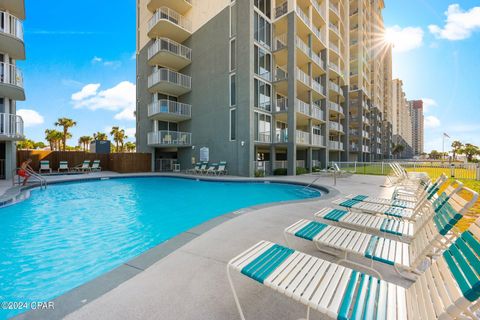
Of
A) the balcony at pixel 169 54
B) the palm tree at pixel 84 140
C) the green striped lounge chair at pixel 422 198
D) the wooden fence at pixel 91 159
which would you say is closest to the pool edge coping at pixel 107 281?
the green striped lounge chair at pixel 422 198

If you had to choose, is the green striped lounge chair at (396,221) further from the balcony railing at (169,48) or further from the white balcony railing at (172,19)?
the white balcony railing at (172,19)

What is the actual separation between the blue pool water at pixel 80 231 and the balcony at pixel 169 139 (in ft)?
30.3

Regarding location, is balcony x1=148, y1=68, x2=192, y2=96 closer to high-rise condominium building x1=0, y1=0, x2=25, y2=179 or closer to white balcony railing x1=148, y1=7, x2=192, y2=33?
white balcony railing x1=148, y1=7, x2=192, y2=33

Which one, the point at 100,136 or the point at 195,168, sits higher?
the point at 100,136

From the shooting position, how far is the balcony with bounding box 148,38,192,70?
18.1 metres

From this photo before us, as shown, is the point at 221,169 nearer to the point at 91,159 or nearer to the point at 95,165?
the point at 95,165

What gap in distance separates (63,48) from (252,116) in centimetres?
2126

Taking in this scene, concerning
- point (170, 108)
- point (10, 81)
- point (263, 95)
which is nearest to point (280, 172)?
point (263, 95)

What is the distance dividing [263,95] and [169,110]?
330 inches

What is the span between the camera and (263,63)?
1714 centimetres

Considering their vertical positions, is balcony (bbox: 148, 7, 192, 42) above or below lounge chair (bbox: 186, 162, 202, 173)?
above

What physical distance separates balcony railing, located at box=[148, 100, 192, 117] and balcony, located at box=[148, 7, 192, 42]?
626cm

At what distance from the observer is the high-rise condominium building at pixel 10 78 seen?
11.2m

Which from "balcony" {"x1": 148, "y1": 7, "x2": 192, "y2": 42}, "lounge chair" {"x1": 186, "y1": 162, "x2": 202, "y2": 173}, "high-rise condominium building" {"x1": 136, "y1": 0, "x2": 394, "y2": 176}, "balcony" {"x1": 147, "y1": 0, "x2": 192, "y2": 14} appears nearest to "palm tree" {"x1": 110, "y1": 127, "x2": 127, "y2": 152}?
"high-rise condominium building" {"x1": 136, "y1": 0, "x2": 394, "y2": 176}
